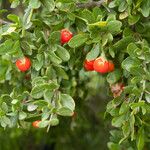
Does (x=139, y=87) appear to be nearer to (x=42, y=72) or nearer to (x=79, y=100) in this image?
(x=42, y=72)

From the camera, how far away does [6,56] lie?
1978 mm

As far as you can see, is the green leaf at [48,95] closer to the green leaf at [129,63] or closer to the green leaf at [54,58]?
the green leaf at [54,58]

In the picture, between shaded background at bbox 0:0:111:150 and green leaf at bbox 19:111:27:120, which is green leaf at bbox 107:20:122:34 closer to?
green leaf at bbox 19:111:27:120

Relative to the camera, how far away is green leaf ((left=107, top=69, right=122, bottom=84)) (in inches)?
73.9

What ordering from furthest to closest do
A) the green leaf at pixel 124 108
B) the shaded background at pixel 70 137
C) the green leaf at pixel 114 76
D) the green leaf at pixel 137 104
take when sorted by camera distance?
1. the shaded background at pixel 70 137
2. the green leaf at pixel 114 76
3. the green leaf at pixel 124 108
4. the green leaf at pixel 137 104

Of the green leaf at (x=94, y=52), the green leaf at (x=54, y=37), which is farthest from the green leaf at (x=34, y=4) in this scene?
the green leaf at (x=94, y=52)

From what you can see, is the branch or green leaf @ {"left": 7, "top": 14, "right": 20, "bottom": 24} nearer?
green leaf @ {"left": 7, "top": 14, "right": 20, "bottom": 24}

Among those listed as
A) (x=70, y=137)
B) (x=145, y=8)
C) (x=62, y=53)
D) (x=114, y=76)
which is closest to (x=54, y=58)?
(x=62, y=53)

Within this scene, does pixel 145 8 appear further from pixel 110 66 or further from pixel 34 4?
pixel 34 4

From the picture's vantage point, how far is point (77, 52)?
1947 millimetres

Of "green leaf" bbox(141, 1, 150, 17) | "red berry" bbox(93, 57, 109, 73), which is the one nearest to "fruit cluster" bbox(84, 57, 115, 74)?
"red berry" bbox(93, 57, 109, 73)

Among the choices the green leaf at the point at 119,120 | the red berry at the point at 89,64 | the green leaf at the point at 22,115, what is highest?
the red berry at the point at 89,64

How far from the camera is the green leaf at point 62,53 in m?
1.80

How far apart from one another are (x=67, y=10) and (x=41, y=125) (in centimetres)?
44
